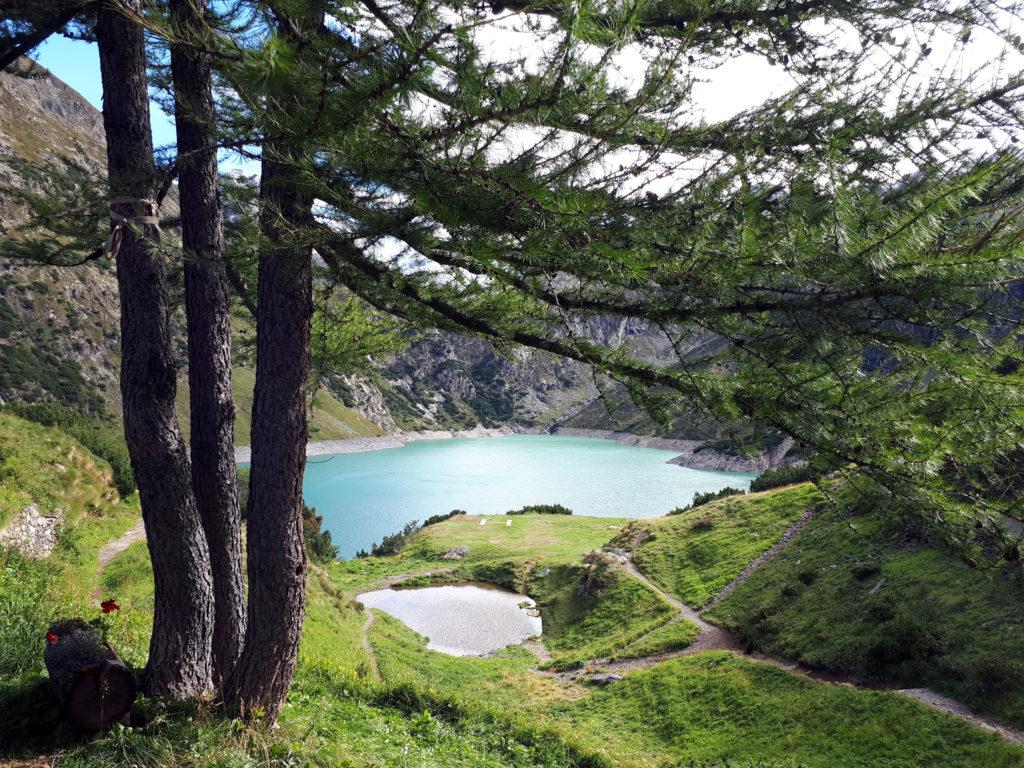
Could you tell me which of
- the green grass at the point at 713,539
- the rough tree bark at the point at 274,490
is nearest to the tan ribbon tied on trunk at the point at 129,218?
the rough tree bark at the point at 274,490

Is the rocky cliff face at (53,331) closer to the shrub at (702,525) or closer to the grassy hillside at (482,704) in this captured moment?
the grassy hillside at (482,704)

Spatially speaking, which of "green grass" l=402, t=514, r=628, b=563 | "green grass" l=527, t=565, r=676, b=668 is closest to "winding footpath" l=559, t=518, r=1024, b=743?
"green grass" l=527, t=565, r=676, b=668

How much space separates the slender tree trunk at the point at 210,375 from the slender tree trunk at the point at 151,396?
0.85 feet

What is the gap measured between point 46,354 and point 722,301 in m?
111

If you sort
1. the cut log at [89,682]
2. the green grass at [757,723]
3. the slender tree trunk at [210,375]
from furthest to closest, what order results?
the green grass at [757,723], the slender tree trunk at [210,375], the cut log at [89,682]

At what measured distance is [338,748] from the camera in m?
5.66

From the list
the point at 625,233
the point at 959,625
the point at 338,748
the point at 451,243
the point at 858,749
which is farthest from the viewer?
the point at 959,625

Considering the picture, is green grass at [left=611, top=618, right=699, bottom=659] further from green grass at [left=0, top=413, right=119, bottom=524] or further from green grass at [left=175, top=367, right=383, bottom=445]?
green grass at [left=175, top=367, right=383, bottom=445]

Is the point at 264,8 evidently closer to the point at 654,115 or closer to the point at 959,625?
the point at 654,115

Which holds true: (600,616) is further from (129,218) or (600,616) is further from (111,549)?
(129,218)

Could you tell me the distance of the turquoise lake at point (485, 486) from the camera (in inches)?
2287

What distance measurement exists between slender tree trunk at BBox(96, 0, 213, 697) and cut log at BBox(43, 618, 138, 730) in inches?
12.5

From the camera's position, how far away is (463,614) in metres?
28.4

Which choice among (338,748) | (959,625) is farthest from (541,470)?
(338,748)
